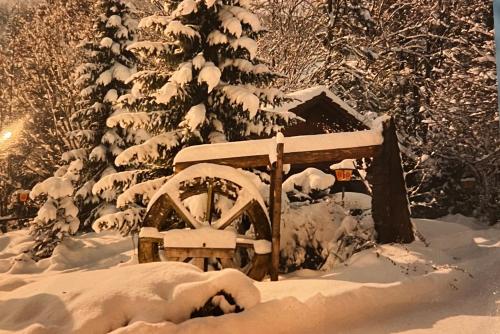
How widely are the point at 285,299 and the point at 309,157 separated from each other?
2644mm

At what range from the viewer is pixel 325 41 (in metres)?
17.0

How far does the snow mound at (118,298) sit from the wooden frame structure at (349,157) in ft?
7.97

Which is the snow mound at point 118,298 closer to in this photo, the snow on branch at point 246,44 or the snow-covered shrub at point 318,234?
the snow-covered shrub at point 318,234

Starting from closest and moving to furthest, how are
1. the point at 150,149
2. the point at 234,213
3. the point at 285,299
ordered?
the point at 285,299, the point at 234,213, the point at 150,149

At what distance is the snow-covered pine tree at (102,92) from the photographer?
12.7 m

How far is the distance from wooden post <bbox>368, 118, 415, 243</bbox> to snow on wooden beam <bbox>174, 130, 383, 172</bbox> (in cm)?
17

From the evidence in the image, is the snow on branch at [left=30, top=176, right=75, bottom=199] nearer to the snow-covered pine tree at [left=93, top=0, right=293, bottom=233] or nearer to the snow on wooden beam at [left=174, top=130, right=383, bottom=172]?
the snow-covered pine tree at [left=93, top=0, right=293, bottom=233]

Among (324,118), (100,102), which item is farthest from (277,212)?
(100,102)

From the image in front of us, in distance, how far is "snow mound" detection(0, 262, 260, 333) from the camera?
10.8 ft

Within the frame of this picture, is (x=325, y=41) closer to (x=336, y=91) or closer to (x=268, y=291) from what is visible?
(x=336, y=91)

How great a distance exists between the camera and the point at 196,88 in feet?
26.6

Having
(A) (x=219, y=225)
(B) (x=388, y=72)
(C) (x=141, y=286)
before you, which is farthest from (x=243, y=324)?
(B) (x=388, y=72)

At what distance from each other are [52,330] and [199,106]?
16.7 feet

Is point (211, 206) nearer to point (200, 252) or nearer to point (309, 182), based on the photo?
point (200, 252)
